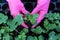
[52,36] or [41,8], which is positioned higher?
[41,8]

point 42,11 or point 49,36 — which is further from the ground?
point 42,11

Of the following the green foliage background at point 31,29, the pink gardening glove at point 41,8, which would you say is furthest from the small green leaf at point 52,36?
the pink gardening glove at point 41,8

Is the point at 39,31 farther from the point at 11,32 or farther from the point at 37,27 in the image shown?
the point at 11,32

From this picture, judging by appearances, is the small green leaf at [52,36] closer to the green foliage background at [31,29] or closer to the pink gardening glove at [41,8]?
the green foliage background at [31,29]

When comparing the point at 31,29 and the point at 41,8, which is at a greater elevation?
the point at 41,8

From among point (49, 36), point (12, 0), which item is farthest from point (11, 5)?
point (49, 36)

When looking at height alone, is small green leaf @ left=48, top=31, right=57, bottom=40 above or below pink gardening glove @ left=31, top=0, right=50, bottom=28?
below

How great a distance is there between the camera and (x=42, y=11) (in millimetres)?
A: 1847

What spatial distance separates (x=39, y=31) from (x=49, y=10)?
0.31 meters

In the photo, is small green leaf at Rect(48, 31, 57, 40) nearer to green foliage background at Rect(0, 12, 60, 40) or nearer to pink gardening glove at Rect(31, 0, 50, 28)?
green foliage background at Rect(0, 12, 60, 40)

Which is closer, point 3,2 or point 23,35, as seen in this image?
point 23,35

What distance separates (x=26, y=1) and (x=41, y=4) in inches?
9.9

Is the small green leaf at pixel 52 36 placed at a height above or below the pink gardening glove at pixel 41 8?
below

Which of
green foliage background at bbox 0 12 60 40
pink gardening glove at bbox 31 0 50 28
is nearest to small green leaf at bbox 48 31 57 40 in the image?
green foliage background at bbox 0 12 60 40
